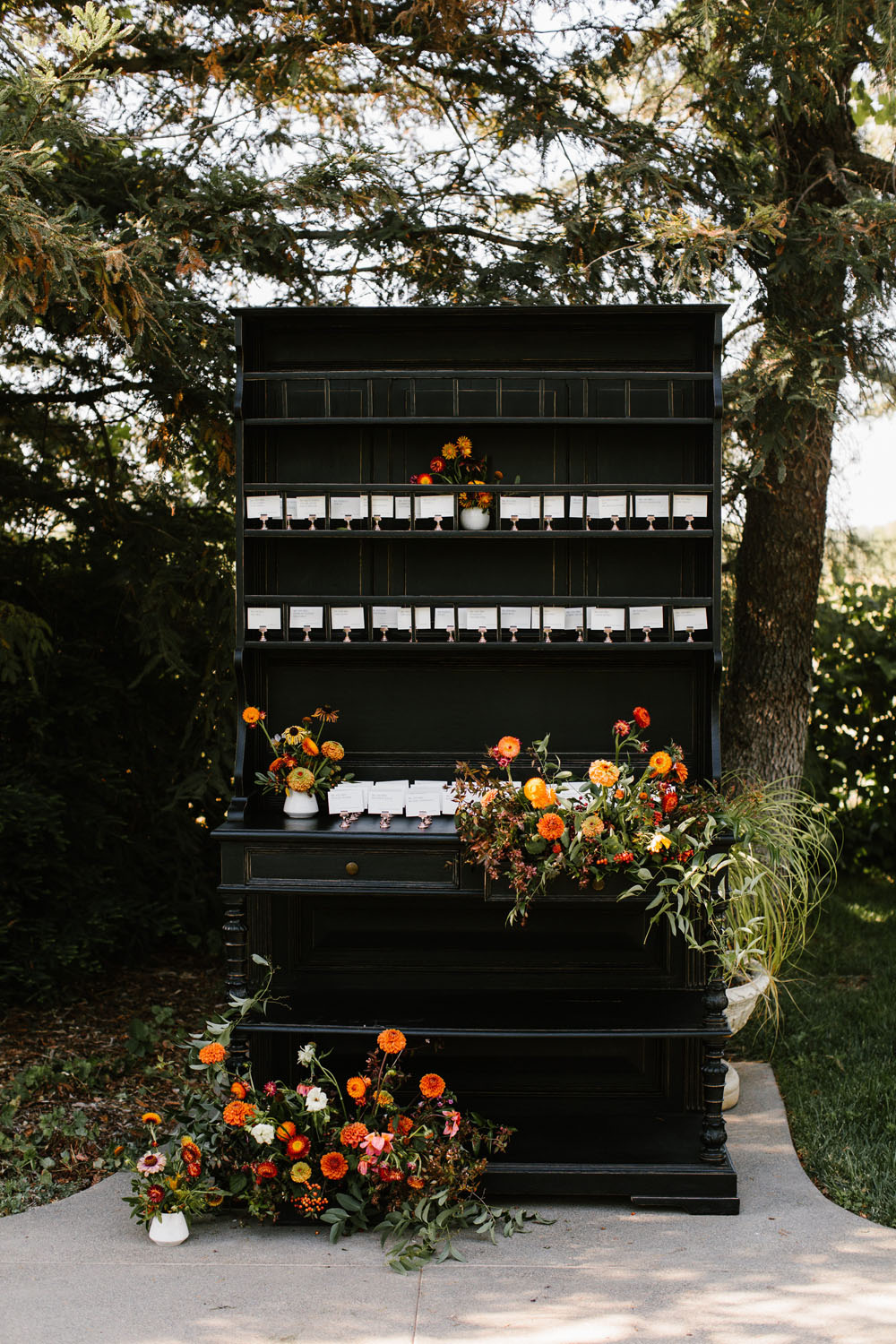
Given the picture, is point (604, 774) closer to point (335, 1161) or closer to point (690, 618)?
point (690, 618)

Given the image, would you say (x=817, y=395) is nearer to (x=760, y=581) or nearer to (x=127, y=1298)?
(x=760, y=581)

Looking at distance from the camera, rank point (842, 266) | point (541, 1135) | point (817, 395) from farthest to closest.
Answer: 1. point (842, 266)
2. point (817, 395)
3. point (541, 1135)

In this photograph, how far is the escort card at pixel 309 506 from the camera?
3.33 m

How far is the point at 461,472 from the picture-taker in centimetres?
336

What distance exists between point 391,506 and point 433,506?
0.14m

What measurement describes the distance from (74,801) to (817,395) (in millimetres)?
3458

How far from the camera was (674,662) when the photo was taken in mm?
3426

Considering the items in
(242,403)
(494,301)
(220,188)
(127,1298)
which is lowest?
(127,1298)

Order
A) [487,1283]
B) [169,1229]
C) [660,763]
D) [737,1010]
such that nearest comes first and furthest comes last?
[487,1283] < [169,1229] < [660,763] < [737,1010]

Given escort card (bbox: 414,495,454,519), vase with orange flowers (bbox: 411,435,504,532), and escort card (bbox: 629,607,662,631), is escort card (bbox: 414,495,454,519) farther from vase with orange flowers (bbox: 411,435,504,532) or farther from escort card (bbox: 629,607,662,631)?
escort card (bbox: 629,607,662,631)

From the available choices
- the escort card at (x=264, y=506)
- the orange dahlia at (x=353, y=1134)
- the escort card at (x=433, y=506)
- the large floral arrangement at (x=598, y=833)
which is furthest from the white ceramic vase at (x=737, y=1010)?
the escort card at (x=264, y=506)

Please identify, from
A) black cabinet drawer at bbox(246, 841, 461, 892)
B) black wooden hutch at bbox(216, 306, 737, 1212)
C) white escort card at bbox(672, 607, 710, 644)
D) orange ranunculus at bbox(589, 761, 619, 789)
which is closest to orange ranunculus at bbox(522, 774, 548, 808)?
orange ranunculus at bbox(589, 761, 619, 789)

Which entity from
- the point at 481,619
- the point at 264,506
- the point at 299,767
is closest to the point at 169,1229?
the point at 299,767

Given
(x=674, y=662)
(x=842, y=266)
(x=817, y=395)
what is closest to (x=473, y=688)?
(x=674, y=662)
